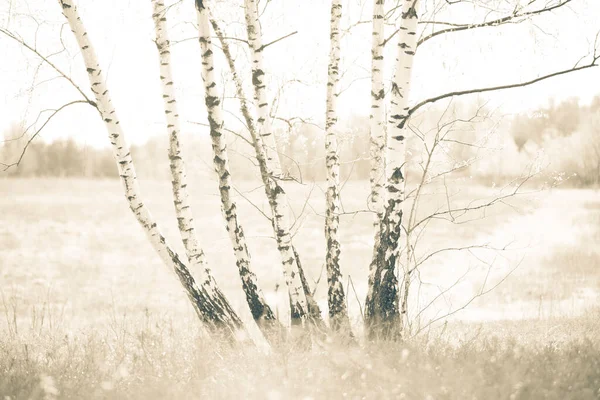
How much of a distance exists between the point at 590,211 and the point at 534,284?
34.1ft

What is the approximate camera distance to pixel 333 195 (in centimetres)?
610

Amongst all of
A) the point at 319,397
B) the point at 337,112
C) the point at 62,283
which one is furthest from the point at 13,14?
the point at 62,283

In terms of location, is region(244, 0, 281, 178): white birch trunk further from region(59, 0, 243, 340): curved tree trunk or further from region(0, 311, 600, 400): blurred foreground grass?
region(0, 311, 600, 400): blurred foreground grass

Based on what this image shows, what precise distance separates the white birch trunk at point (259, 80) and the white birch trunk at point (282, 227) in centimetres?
7

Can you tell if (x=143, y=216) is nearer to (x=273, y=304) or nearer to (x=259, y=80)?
(x=259, y=80)

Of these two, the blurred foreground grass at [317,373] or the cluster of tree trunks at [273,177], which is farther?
the cluster of tree trunks at [273,177]

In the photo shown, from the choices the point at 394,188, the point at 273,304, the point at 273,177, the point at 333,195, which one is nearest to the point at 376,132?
the point at 333,195

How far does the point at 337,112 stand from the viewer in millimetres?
6238

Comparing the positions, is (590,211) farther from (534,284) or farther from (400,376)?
(400,376)

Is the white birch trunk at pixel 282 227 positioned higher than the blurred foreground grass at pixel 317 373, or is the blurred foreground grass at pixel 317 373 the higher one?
the white birch trunk at pixel 282 227

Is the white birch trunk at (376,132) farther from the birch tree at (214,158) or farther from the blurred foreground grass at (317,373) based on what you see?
the birch tree at (214,158)

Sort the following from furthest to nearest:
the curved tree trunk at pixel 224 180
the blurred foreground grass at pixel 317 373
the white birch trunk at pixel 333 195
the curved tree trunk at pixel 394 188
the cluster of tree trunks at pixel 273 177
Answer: the white birch trunk at pixel 333 195 < the curved tree trunk at pixel 224 180 < the cluster of tree trunks at pixel 273 177 < the curved tree trunk at pixel 394 188 < the blurred foreground grass at pixel 317 373

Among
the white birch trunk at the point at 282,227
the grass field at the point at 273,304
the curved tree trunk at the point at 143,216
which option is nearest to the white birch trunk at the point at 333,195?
the grass field at the point at 273,304

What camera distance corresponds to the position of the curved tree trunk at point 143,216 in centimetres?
528
